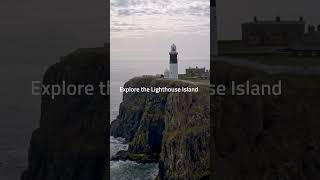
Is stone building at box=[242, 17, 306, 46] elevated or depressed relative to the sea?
elevated

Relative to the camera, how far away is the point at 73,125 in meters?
5.70

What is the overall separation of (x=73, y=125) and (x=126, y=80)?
82 cm

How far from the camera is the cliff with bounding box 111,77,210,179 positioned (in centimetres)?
562

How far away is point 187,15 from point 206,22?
0.75ft

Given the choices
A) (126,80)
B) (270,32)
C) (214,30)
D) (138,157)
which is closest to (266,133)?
(270,32)

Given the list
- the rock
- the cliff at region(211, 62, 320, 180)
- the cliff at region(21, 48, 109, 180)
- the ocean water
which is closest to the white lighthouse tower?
the ocean water

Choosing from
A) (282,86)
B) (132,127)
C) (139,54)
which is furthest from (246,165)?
(139,54)

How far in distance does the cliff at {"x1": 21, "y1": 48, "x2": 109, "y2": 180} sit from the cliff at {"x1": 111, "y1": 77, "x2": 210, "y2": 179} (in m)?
0.24

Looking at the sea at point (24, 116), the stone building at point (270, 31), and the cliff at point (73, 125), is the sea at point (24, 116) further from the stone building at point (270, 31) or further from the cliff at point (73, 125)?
the stone building at point (270, 31)

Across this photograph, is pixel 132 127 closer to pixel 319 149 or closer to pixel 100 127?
pixel 100 127

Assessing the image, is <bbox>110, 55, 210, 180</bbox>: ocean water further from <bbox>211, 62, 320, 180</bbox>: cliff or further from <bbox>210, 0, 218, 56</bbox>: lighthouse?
<bbox>211, 62, 320, 180</bbox>: cliff

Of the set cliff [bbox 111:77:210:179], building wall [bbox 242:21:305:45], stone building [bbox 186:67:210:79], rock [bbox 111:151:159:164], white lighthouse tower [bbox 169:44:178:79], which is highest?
building wall [bbox 242:21:305:45]

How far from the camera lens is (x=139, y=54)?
553cm

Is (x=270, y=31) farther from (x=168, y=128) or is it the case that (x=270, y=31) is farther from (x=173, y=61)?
(x=168, y=128)
